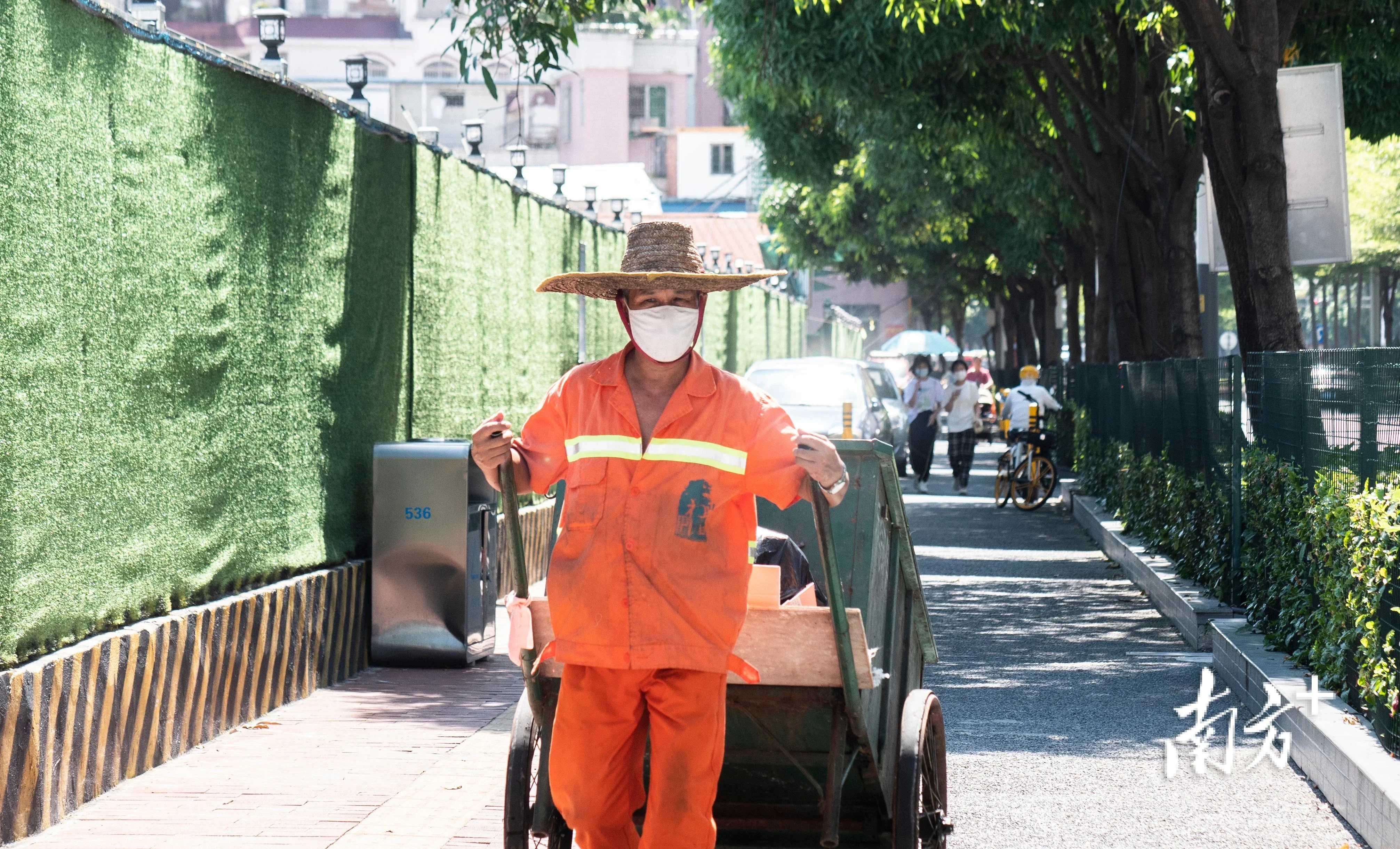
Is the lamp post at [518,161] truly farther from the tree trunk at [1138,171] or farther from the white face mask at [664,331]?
the white face mask at [664,331]

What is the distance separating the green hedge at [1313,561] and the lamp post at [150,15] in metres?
5.21

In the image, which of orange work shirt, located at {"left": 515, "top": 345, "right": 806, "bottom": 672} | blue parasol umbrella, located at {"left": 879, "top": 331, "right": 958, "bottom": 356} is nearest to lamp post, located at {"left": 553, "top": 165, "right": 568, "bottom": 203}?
orange work shirt, located at {"left": 515, "top": 345, "right": 806, "bottom": 672}

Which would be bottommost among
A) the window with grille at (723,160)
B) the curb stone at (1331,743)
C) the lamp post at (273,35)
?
the curb stone at (1331,743)

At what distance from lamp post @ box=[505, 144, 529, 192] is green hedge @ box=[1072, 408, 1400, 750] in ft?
19.9

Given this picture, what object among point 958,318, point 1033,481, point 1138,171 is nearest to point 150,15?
point 1138,171

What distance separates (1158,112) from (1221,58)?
→ 7.61 m

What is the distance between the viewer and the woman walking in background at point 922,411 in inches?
918

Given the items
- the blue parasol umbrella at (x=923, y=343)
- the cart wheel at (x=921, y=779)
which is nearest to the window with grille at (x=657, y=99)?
the blue parasol umbrella at (x=923, y=343)

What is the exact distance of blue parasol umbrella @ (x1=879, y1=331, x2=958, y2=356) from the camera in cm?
5109

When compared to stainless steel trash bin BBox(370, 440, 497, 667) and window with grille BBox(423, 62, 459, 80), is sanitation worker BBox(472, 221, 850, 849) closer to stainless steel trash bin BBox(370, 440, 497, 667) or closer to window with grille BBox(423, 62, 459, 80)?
stainless steel trash bin BBox(370, 440, 497, 667)

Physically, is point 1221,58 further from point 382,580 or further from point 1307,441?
point 382,580

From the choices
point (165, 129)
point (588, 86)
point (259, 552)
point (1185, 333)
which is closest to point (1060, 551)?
point (1185, 333)

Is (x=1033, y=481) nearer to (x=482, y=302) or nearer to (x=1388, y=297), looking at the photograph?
(x=482, y=302)

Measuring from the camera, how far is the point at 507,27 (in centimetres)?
1165
